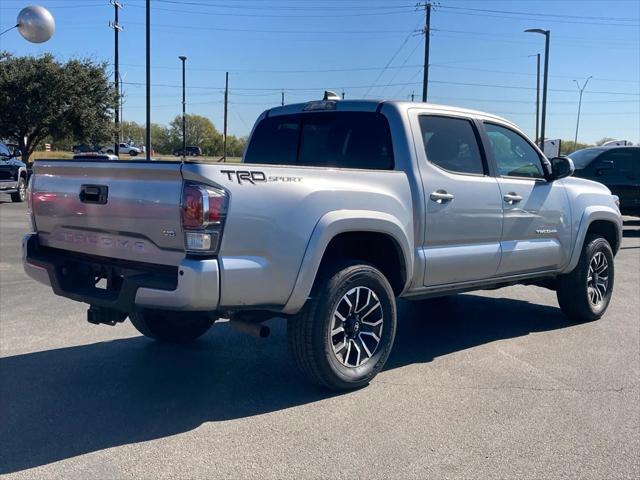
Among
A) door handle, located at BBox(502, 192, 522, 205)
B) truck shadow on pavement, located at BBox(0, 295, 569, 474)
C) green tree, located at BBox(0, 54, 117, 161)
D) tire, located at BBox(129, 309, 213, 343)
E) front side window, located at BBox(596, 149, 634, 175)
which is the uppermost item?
green tree, located at BBox(0, 54, 117, 161)

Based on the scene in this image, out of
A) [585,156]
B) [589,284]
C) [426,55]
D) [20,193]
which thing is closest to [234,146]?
[426,55]

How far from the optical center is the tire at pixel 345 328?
4312mm

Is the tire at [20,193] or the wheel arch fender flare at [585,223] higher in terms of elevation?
the wheel arch fender flare at [585,223]

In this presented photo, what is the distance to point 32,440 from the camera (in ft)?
12.3

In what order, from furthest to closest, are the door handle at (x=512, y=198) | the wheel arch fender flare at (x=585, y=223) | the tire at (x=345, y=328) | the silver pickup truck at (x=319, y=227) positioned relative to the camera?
the wheel arch fender flare at (x=585, y=223)
the door handle at (x=512, y=198)
the tire at (x=345, y=328)
the silver pickup truck at (x=319, y=227)

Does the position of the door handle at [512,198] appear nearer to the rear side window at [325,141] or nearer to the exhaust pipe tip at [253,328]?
the rear side window at [325,141]

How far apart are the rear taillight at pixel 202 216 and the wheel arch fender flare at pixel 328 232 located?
0.66 metres

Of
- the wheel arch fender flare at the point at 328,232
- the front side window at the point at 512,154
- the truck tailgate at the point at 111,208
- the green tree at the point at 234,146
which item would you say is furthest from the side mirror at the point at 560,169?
the green tree at the point at 234,146

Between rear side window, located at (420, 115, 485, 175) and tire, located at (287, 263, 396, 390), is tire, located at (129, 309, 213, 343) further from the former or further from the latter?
rear side window, located at (420, 115, 485, 175)

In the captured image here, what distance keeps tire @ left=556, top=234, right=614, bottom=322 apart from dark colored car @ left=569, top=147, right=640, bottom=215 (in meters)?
8.66

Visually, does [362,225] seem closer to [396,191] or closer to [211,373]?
[396,191]

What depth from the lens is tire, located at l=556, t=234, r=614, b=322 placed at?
6.65 metres

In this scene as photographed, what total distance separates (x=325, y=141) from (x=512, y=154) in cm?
188

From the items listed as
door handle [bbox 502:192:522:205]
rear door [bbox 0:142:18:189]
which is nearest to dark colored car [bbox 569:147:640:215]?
door handle [bbox 502:192:522:205]
